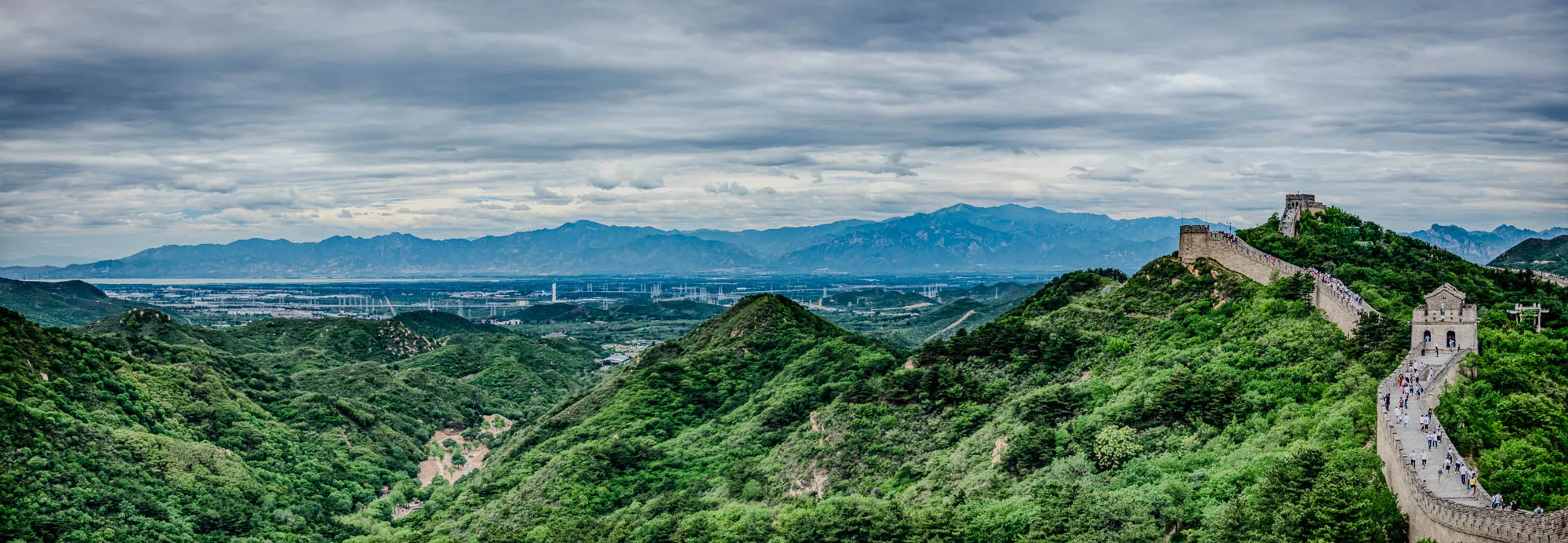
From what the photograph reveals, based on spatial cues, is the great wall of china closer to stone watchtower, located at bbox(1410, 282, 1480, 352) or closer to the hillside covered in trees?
stone watchtower, located at bbox(1410, 282, 1480, 352)

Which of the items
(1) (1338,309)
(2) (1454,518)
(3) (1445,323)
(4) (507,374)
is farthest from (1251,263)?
(4) (507,374)

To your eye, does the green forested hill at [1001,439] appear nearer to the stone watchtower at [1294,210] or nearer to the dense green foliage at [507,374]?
the stone watchtower at [1294,210]

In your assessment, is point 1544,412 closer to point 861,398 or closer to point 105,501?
point 861,398

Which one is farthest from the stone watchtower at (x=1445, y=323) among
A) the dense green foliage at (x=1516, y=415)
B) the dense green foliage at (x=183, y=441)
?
the dense green foliage at (x=183, y=441)

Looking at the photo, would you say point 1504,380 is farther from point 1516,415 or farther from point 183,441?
point 183,441

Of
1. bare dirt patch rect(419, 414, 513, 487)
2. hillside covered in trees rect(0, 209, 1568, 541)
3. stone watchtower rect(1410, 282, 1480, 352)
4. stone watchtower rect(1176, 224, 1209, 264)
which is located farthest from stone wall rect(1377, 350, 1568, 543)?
bare dirt patch rect(419, 414, 513, 487)

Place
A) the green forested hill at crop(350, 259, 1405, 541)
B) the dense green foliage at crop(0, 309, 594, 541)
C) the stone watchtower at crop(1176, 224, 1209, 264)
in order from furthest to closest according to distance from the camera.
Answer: the stone watchtower at crop(1176, 224, 1209, 264), the dense green foliage at crop(0, 309, 594, 541), the green forested hill at crop(350, 259, 1405, 541)

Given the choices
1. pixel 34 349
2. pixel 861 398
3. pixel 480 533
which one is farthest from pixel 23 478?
pixel 861 398
